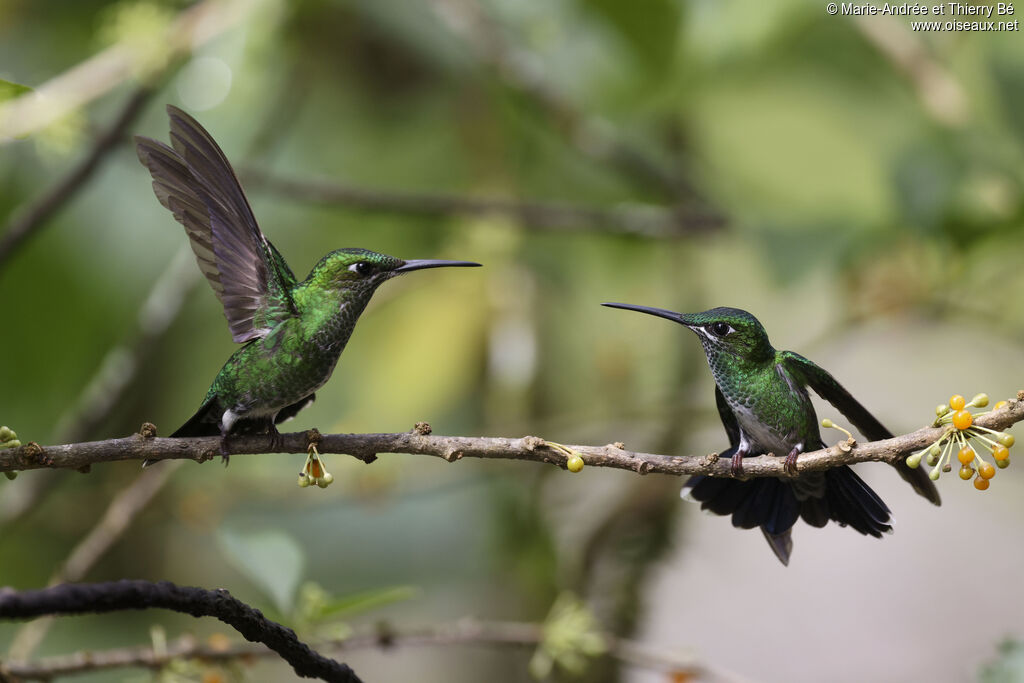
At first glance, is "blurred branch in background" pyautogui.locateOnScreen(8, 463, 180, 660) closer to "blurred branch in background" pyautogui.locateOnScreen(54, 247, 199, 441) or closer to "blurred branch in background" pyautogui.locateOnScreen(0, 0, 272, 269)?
"blurred branch in background" pyautogui.locateOnScreen(54, 247, 199, 441)

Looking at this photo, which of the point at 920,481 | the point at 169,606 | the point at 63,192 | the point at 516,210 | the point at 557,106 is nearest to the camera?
the point at 169,606

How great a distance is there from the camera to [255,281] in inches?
35.4

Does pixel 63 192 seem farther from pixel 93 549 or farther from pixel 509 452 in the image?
pixel 509 452

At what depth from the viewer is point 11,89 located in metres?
0.79

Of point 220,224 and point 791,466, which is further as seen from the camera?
point 220,224

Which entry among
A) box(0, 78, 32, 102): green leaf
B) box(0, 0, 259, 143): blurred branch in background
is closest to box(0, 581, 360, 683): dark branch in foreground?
box(0, 78, 32, 102): green leaf

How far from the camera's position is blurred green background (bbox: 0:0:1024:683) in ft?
8.20

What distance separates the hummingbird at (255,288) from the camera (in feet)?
2.72

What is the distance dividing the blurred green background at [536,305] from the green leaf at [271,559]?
101cm

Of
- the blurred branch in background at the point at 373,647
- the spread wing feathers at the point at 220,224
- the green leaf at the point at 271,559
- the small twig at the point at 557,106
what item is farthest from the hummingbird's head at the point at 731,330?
the small twig at the point at 557,106

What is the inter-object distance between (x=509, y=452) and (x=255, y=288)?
1.11 feet

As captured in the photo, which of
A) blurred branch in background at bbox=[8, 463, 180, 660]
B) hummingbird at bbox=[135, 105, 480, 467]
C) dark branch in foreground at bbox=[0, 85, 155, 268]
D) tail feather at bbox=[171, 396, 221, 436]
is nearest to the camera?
hummingbird at bbox=[135, 105, 480, 467]

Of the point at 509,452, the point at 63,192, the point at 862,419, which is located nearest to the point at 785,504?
the point at 862,419

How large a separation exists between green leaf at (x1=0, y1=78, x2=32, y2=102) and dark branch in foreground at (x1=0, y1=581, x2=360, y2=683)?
0.40 metres
